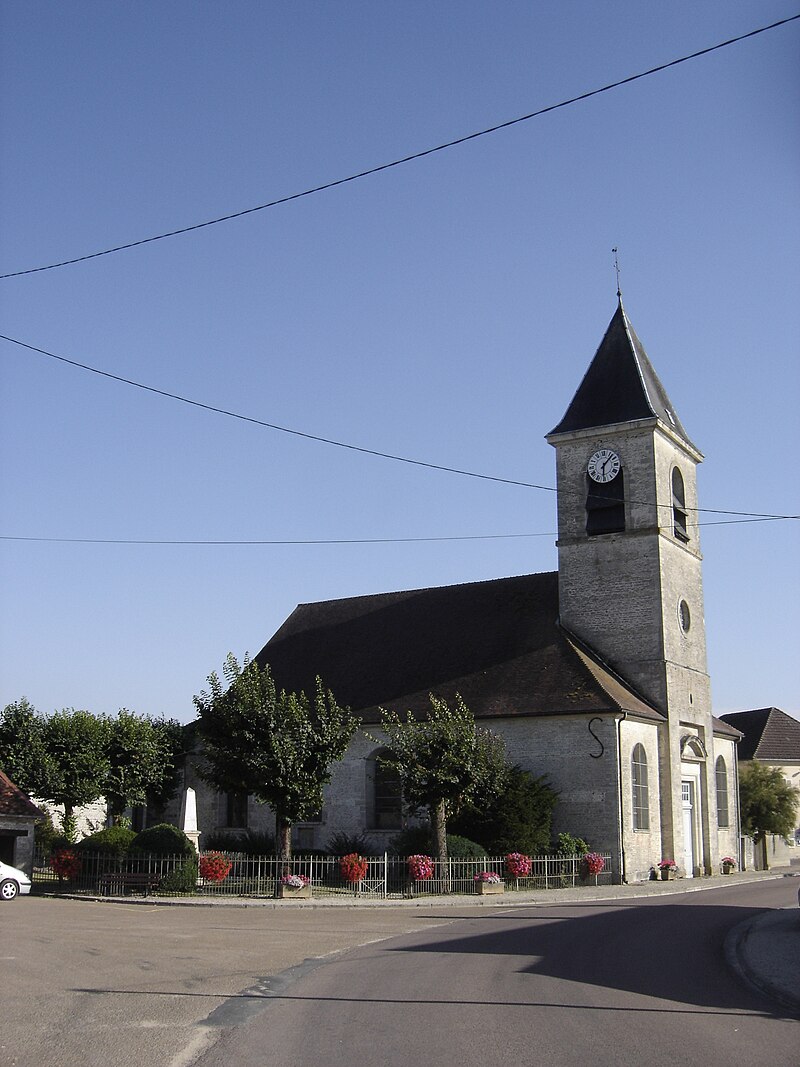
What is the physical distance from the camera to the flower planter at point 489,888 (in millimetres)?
26094

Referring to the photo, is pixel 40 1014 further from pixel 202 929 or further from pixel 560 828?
pixel 560 828

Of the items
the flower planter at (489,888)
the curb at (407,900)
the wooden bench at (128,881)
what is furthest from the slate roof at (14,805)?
the flower planter at (489,888)

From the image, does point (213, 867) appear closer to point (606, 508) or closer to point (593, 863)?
point (593, 863)

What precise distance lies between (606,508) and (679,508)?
249cm

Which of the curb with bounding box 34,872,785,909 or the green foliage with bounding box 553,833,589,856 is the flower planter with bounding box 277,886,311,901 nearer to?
the curb with bounding box 34,872,785,909

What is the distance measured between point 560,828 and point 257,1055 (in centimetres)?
2391

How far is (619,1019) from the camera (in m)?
9.37

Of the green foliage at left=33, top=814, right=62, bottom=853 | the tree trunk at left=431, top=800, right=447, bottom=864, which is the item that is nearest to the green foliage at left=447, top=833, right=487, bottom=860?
the tree trunk at left=431, top=800, right=447, bottom=864

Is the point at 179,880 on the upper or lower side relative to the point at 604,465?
lower

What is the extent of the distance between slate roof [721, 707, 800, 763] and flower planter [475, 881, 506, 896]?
30.3 meters

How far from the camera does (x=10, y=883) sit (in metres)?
23.9

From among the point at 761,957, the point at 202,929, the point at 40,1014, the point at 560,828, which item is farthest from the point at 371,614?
the point at 40,1014

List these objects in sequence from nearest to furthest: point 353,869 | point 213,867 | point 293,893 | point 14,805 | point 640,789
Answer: point 293,893 < point 213,867 < point 353,869 < point 14,805 < point 640,789

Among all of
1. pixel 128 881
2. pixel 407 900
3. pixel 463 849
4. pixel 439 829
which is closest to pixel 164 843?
pixel 128 881
